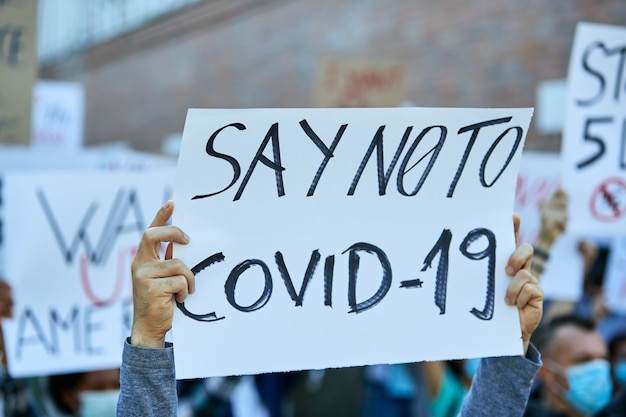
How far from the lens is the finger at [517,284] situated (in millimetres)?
1689

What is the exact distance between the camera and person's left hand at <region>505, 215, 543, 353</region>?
5.55ft

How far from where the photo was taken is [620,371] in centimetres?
346

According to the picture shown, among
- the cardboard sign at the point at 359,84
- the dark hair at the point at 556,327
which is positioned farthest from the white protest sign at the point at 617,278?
the cardboard sign at the point at 359,84

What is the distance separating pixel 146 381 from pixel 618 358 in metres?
2.68

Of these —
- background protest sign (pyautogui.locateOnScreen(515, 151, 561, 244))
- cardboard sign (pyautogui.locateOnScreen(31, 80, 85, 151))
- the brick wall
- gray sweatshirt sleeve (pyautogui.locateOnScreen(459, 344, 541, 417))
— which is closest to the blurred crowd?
background protest sign (pyautogui.locateOnScreen(515, 151, 561, 244))

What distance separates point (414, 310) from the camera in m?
1.68

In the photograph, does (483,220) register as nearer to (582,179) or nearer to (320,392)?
(582,179)

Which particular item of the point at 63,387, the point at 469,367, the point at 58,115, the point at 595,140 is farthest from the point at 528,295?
the point at 58,115

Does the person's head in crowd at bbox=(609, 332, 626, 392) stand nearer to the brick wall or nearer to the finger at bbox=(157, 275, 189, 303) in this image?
the brick wall

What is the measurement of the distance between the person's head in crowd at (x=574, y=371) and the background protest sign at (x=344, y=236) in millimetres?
1246

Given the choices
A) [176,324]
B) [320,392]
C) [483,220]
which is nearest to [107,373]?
[176,324]

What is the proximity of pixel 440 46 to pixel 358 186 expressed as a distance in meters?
5.42

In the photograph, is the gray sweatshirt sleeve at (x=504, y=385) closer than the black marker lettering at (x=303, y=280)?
No

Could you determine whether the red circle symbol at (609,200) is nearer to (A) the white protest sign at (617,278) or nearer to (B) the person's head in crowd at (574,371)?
(B) the person's head in crowd at (574,371)
